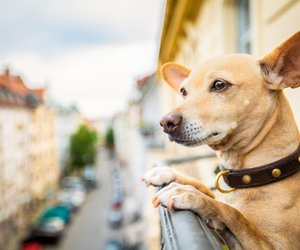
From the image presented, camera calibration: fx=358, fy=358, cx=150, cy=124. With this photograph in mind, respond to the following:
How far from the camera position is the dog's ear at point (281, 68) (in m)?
1.84

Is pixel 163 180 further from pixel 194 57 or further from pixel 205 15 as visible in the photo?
pixel 194 57

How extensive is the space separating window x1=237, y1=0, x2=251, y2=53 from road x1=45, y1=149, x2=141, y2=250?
64.6ft

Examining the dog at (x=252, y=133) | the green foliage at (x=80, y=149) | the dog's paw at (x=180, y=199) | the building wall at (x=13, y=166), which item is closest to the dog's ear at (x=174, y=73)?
the dog at (x=252, y=133)

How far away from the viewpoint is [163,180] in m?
2.03

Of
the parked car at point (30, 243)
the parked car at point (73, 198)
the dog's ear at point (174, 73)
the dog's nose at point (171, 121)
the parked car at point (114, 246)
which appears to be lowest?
the dog's nose at point (171, 121)

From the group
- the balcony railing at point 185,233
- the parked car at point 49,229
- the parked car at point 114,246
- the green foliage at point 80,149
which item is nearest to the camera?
the balcony railing at point 185,233

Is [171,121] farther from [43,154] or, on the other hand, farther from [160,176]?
[43,154]

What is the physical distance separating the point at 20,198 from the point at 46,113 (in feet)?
39.0

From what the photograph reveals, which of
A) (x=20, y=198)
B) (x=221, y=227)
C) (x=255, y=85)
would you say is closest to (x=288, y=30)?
(x=255, y=85)

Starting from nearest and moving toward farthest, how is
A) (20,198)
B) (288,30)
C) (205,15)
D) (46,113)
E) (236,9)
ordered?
(288,30)
(236,9)
(205,15)
(20,198)
(46,113)

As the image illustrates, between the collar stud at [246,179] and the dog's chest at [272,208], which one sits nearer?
the dog's chest at [272,208]

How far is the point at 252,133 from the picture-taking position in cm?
192

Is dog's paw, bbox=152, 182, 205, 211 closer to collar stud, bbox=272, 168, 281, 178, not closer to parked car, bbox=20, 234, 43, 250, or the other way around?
collar stud, bbox=272, 168, 281, 178

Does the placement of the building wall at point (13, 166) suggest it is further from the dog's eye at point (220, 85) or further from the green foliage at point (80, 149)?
the dog's eye at point (220, 85)
